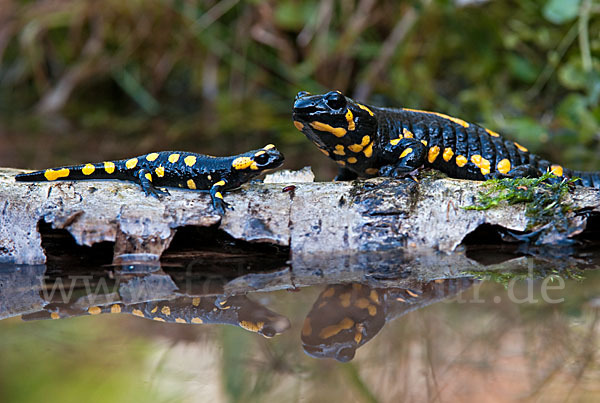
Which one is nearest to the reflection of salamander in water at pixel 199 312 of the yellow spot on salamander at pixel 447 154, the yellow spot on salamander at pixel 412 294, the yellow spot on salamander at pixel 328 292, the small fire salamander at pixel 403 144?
the yellow spot on salamander at pixel 328 292

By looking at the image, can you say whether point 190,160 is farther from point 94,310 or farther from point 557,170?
point 557,170

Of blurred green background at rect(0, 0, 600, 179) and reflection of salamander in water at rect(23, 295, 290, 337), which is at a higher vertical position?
blurred green background at rect(0, 0, 600, 179)

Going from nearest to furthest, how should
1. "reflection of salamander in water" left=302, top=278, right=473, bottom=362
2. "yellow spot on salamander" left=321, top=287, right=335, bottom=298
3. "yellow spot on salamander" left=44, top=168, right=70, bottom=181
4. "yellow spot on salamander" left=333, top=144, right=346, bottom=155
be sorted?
"reflection of salamander in water" left=302, top=278, right=473, bottom=362, "yellow spot on salamander" left=321, top=287, right=335, bottom=298, "yellow spot on salamander" left=44, top=168, right=70, bottom=181, "yellow spot on salamander" left=333, top=144, right=346, bottom=155

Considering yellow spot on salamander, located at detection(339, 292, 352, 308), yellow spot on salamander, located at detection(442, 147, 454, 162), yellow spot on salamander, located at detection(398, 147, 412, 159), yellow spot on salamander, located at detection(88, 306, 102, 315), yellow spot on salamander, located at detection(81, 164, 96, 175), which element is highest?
yellow spot on salamander, located at detection(442, 147, 454, 162)

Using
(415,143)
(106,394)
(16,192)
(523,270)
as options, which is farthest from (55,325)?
(415,143)

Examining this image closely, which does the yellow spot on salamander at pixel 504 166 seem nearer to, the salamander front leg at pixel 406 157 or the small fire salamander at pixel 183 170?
the salamander front leg at pixel 406 157

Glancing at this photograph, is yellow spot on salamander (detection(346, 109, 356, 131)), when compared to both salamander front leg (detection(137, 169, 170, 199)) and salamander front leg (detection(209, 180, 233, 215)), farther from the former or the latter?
salamander front leg (detection(137, 169, 170, 199))

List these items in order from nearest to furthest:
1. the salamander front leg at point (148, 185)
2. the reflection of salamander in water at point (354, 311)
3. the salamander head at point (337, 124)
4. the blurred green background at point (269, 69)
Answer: the reflection of salamander in water at point (354, 311) < the salamander front leg at point (148, 185) < the salamander head at point (337, 124) < the blurred green background at point (269, 69)

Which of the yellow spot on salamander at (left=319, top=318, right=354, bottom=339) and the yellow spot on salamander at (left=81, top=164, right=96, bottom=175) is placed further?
the yellow spot on salamander at (left=81, top=164, right=96, bottom=175)

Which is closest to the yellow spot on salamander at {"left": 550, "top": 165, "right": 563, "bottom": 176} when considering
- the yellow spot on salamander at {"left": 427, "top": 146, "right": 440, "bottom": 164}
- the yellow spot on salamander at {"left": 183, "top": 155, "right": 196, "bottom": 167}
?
the yellow spot on salamander at {"left": 427, "top": 146, "right": 440, "bottom": 164}
